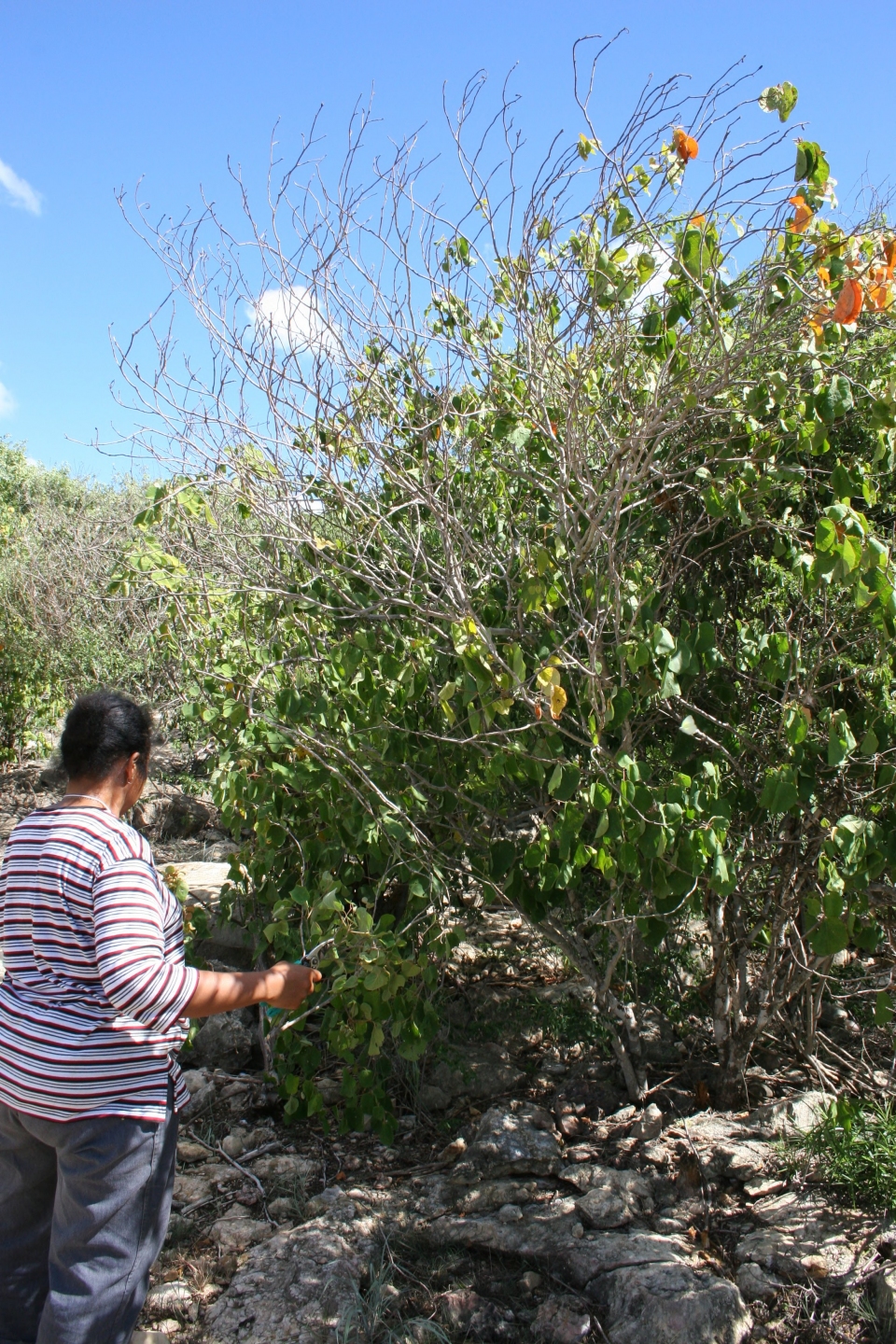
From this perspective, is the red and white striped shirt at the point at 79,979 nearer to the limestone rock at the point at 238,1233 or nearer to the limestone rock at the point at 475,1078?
the limestone rock at the point at 238,1233

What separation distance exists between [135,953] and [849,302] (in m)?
2.08

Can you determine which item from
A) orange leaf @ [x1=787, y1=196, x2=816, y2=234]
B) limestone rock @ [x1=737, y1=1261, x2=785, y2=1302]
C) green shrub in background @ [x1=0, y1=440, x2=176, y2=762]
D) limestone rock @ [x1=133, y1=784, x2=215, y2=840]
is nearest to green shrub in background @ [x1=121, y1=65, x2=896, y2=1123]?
orange leaf @ [x1=787, y1=196, x2=816, y2=234]

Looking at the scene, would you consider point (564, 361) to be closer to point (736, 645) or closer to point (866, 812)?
point (736, 645)

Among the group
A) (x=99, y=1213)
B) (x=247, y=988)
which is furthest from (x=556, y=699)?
(x=99, y=1213)

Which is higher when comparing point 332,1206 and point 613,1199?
point 613,1199

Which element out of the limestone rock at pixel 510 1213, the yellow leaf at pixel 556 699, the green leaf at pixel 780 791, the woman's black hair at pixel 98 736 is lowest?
the limestone rock at pixel 510 1213

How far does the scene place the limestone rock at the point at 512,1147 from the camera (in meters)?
3.18

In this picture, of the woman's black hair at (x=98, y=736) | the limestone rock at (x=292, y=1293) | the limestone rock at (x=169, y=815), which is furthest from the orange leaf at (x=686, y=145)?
the limestone rock at (x=169, y=815)

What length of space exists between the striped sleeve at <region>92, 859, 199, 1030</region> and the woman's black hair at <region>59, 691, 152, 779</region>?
0.78 feet

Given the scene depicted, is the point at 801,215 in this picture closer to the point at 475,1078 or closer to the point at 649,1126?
the point at 649,1126

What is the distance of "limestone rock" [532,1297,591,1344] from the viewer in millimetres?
2539

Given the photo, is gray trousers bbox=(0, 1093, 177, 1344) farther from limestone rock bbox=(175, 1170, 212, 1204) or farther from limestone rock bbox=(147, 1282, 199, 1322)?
limestone rock bbox=(175, 1170, 212, 1204)

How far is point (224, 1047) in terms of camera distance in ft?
13.8

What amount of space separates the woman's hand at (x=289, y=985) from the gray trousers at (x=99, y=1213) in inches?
11.9
